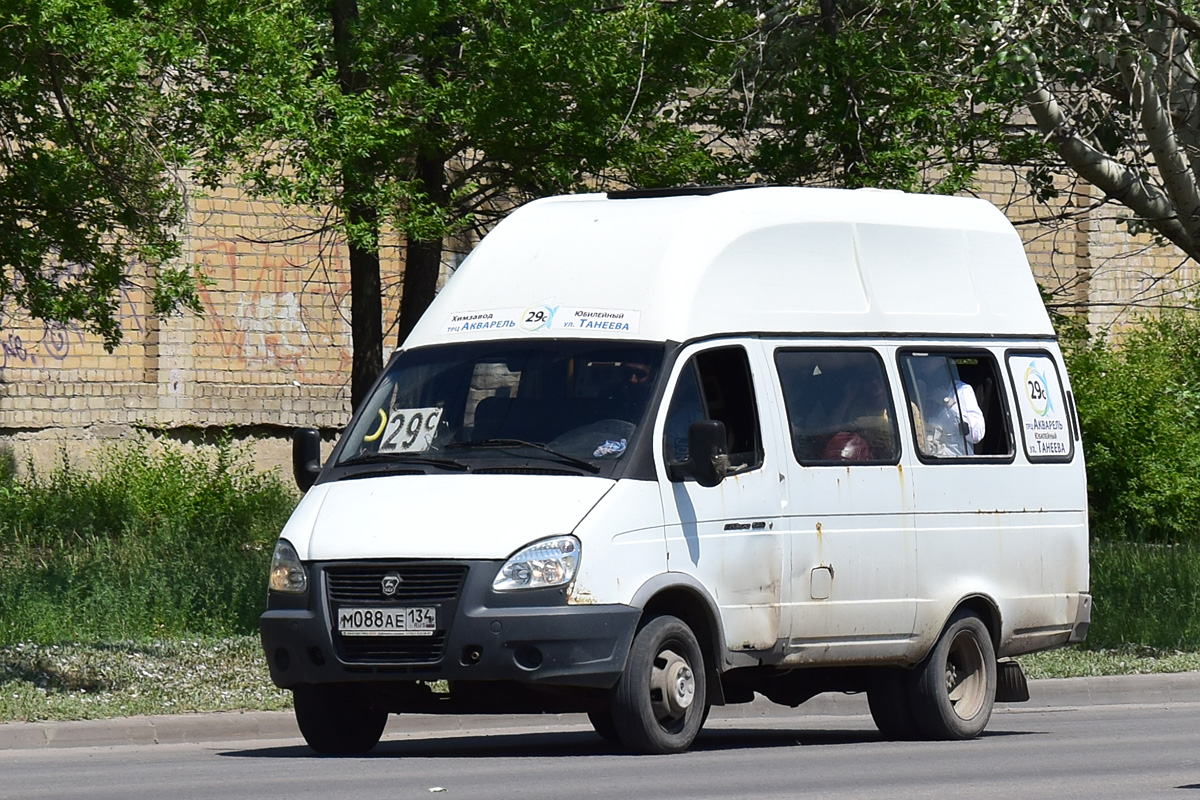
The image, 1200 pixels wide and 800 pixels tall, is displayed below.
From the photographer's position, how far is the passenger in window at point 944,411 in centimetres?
1084

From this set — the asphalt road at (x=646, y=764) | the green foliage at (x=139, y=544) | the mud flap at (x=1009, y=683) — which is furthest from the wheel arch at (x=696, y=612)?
the green foliage at (x=139, y=544)

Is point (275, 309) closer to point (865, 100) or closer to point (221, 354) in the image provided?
point (221, 354)

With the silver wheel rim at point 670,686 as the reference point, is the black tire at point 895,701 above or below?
below

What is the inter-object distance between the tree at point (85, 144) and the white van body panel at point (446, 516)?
3.99m

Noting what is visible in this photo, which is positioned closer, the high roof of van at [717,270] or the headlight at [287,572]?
the headlight at [287,572]

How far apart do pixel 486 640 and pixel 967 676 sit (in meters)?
3.49

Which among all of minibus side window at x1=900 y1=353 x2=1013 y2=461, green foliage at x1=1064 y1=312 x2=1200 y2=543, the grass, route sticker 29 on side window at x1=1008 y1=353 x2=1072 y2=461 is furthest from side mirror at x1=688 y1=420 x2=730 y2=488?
green foliage at x1=1064 y1=312 x2=1200 y2=543

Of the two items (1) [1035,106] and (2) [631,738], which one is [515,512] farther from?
(1) [1035,106]

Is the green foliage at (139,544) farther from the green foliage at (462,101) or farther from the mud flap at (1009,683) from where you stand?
the mud flap at (1009,683)

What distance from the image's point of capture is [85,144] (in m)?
13.0

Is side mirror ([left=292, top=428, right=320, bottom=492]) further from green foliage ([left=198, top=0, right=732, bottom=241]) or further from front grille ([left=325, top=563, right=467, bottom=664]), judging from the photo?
green foliage ([left=198, top=0, right=732, bottom=241])

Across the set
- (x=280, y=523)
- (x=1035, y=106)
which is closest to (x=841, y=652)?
(x=1035, y=106)

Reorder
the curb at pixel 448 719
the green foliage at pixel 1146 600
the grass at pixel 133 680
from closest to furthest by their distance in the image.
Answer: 1. the curb at pixel 448 719
2. the grass at pixel 133 680
3. the green foliage at pixel 1146 600

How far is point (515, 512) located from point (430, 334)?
1.70 meters
